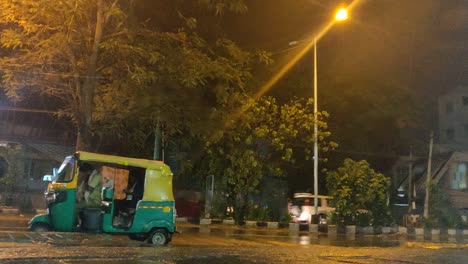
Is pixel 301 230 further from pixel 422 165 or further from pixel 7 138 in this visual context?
pixel 7 138

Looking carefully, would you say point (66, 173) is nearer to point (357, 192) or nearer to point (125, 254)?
point (125, 254)

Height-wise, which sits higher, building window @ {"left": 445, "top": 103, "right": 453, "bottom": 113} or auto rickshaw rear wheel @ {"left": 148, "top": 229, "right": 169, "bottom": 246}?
building window @ {"left": 445, "top": 103, "right": 453, "bottom": 113}

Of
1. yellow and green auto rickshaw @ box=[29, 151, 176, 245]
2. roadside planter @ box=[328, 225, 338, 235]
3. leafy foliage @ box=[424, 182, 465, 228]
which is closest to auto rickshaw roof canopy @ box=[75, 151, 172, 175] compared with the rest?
yellow and green auto rickshaw @ box=[29, 151, 176, 245]

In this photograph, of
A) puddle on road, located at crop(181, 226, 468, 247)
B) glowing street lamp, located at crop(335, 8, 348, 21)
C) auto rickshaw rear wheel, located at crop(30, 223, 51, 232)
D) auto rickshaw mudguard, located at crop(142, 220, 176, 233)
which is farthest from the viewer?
glowing street lamp, located at crop(335, 8, 348, 21)

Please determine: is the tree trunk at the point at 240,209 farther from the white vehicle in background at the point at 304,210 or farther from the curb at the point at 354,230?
the white vehicle in background at the point at 304,210

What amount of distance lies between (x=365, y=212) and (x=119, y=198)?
16655 millimetres

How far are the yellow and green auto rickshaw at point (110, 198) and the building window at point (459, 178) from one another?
2961cm

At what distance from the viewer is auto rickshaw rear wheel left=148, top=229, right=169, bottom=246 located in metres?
13.0

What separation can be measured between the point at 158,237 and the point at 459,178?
3028 cm

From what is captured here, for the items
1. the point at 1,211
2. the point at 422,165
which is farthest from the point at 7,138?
the point at 422,165

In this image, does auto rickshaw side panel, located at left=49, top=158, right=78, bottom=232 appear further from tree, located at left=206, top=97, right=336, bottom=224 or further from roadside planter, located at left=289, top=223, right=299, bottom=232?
roadside planter, located at left=289, top=223, right=299, bottom=232

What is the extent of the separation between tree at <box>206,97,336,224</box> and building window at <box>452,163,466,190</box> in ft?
47.2

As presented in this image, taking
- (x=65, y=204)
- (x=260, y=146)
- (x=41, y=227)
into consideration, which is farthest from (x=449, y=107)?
(x=41, y=227)

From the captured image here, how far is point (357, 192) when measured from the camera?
26.1 m
